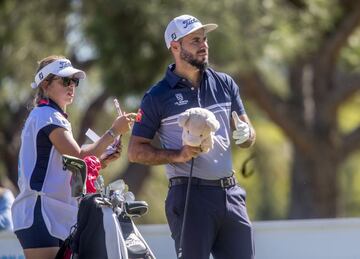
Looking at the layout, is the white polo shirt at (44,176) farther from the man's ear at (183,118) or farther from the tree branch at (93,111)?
the tree branch at (93,111)

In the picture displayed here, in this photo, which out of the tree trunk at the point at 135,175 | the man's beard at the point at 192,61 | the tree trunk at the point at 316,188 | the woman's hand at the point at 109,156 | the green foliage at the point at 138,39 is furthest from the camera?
the tree trunk at the point at 135,175

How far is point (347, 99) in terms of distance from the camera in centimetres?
2122

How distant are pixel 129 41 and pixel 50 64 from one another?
32.2ft

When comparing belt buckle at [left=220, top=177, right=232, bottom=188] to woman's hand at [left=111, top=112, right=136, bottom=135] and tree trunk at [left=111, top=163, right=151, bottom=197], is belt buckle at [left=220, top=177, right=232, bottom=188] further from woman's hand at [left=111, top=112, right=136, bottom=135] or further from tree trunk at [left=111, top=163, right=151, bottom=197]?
tree trunk at [left=111, top=163, right=151, bottom=197]

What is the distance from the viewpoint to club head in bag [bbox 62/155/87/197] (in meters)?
5.91

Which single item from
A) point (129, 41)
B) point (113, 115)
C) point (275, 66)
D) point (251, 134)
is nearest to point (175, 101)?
point (251, 134)

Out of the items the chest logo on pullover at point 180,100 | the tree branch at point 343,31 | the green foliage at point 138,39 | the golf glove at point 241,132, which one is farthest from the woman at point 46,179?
the tree branch at point 343,31

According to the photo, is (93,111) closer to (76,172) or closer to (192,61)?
(192,61)

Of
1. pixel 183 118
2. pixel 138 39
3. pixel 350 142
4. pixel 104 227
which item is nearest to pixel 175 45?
pixel 183 118

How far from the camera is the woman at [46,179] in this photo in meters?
6.14

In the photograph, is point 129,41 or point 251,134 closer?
point 251,134

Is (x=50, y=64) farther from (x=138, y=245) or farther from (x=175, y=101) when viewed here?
(x=138, y=245)

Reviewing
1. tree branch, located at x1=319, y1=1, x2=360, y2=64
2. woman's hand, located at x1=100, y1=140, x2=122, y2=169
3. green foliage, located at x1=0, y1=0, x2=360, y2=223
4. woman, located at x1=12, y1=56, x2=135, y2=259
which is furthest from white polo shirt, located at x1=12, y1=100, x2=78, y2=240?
tree branch, located at x1=319, y1=1, x2=360, y2=64

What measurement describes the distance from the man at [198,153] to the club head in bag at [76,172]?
0.45 metres
